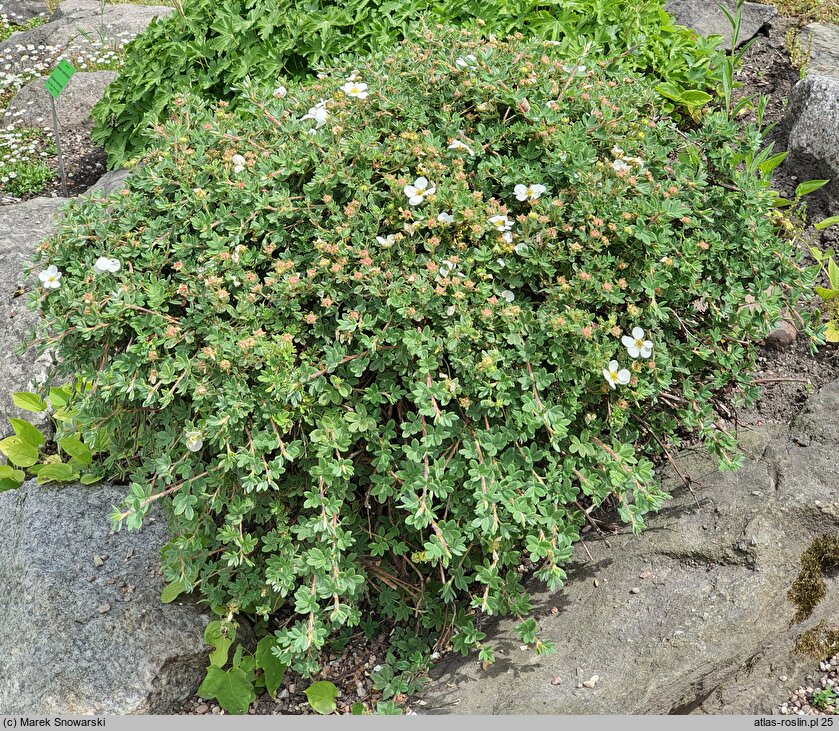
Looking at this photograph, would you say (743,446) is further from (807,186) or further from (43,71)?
(43,71)

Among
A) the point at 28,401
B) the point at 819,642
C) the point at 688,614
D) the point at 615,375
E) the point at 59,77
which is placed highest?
the point at 615,375

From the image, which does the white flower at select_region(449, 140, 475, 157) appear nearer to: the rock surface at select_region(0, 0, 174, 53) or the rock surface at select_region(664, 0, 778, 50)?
the rock surface at select_region(664, 0, 778, 50)

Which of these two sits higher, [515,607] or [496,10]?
[496,10]

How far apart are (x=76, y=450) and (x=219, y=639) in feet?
3.48

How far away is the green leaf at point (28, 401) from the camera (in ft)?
11.5

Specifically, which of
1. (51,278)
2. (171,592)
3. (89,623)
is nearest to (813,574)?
(171,592)

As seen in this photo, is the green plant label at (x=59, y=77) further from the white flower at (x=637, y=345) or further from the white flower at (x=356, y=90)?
the white flower at (x=637, y=345)

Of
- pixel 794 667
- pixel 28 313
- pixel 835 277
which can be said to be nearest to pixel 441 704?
pixel 794 667

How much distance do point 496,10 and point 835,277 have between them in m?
2.05

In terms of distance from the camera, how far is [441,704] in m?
2.57

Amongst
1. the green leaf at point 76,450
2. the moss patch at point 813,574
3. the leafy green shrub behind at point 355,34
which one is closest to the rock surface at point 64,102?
the leafy green shrub behind at point 355,34

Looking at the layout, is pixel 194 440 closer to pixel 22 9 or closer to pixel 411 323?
pixel 411 323

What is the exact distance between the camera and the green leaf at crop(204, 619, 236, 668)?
8.77 ft

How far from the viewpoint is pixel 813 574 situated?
8.59 feet
